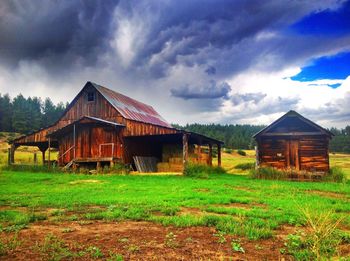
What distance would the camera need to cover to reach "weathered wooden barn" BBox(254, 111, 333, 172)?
70.6 feet

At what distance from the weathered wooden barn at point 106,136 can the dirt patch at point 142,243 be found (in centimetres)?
1715

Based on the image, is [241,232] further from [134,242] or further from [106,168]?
[106,168]

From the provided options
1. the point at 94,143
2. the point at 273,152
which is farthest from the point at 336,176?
the point at 94,143

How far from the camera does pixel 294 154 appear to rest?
72.4 feet

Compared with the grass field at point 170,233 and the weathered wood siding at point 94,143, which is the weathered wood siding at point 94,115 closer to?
the weathered wood siding at point 94,143

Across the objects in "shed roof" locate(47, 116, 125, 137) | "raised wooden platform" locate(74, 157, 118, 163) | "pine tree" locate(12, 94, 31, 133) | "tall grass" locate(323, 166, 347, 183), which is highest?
"pine tree" locate(12, 94, 31, 133)

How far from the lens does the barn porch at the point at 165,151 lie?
27736 mm

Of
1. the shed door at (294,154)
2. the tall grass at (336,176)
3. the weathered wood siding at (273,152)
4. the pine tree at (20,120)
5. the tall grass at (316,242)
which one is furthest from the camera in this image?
the pine tree at (20,120)

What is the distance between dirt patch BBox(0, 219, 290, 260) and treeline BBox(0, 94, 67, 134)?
282 feet

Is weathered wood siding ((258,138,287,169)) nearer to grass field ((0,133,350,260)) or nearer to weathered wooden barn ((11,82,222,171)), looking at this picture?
weathered wooden barn ((11,82,222,171))

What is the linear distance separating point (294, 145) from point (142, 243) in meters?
19.4

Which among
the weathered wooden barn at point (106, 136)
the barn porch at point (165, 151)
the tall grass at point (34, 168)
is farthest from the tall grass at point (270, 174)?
the tall grass at point (34, 168)

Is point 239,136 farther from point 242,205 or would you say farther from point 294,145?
point 242,205

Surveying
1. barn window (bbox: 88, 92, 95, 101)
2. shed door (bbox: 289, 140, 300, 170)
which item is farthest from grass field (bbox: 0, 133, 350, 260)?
barn window (bbox: 88, 92, 95, 101)
